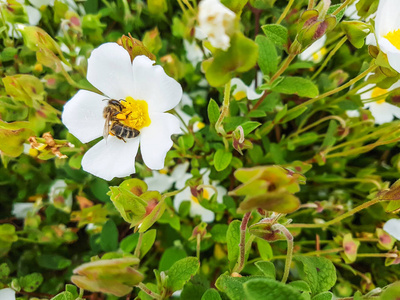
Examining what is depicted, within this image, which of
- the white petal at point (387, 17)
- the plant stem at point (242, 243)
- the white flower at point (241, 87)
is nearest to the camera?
the plant stem at point (242, 243)

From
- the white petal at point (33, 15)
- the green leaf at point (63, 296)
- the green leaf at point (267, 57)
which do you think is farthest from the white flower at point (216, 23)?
the white petal at point (33, 15)

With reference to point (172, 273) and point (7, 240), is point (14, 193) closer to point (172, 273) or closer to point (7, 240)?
point (7, 240)

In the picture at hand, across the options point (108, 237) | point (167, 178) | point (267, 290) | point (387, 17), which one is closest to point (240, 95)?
point (167, 178)

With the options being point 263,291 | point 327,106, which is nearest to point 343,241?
point 327,106

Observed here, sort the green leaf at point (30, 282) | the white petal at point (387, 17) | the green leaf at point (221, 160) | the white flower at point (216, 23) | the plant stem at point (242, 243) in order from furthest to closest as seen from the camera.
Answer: the green leaf at point (30, 282) → the green leaf at point (221, 160) → the white petal at point (387, 17) → the plant stem at point (242, 243) → the white flower at point (216, 23)

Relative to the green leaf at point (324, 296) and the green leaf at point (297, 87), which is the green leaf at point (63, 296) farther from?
the green leaf at point (297, 87)

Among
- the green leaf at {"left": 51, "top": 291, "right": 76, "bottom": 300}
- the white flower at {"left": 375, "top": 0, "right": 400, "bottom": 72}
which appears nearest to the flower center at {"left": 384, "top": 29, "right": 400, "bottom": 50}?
the white flower at {"left": 375, "top": 0, "right": 400, "bottom": 72}

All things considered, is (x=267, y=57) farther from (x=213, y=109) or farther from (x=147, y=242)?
(x=147, y=242)
